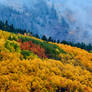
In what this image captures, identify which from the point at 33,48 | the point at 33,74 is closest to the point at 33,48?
the point at 33,48

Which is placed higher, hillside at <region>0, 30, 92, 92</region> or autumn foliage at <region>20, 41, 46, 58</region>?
autumn foliage at <region>20, 41, 46, 58</region>

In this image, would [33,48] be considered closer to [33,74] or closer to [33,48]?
[33,48]

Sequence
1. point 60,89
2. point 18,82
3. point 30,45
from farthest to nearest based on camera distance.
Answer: point 30,45 → point 60,89 → point 18,82

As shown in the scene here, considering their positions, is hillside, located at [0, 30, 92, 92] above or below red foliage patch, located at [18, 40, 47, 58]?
below

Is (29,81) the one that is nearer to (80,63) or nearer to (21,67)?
(21,67)

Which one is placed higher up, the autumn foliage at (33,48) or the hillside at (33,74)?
the autumn foliage at (33,48)

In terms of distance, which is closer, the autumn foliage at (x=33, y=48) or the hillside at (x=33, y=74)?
the hillside at (x=33, y=74)

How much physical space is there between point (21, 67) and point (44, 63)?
7.37 metres

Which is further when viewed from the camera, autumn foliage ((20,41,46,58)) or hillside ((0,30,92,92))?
autumn foliage ((20,41,46,58))

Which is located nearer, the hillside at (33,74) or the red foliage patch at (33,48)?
the hillside at (33,74)

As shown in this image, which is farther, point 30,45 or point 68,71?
point 30,45

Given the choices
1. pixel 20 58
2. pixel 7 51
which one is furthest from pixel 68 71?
pixel 7 51

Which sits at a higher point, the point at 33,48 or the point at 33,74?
the point at 33,48

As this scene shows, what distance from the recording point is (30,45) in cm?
5769
